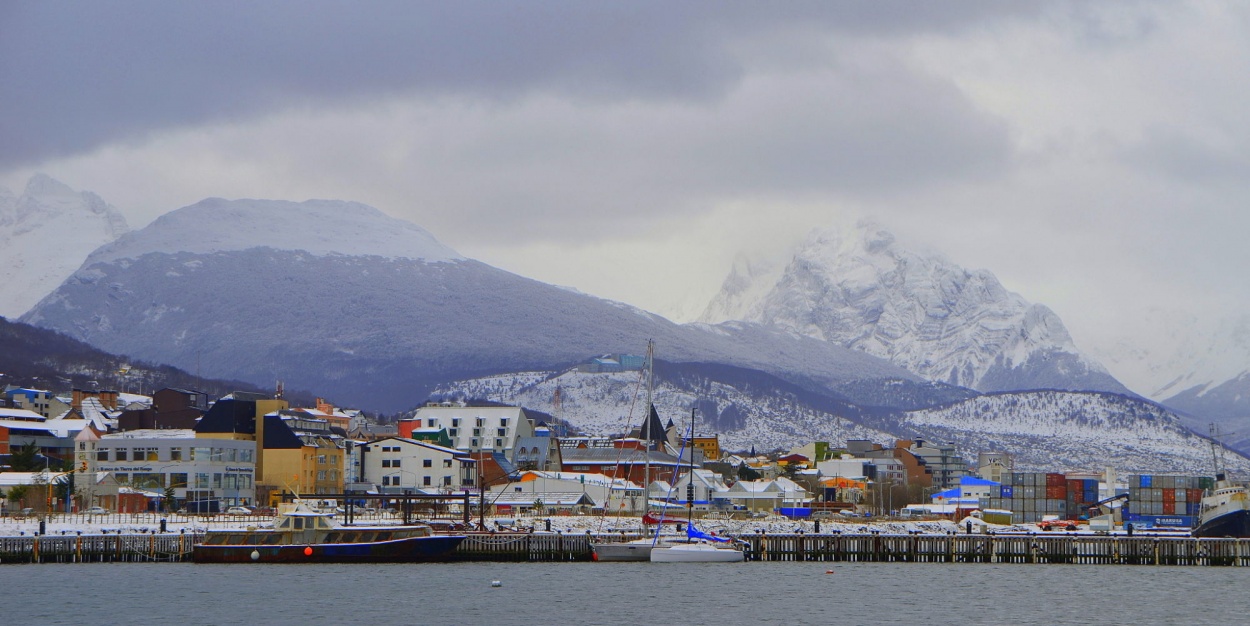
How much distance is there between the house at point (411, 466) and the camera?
18362cm

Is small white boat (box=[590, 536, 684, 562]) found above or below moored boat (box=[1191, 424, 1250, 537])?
below

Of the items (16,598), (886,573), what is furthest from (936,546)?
(16,598)

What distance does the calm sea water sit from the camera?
8538 cm

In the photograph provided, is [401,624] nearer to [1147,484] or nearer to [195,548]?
[195,548]

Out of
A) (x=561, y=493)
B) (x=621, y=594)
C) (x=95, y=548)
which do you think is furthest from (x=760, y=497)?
(x=621, y=594)

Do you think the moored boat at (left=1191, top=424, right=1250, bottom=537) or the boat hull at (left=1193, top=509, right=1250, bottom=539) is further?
the moored boat at (left=1191, top=424, right=1250, bottom=537)

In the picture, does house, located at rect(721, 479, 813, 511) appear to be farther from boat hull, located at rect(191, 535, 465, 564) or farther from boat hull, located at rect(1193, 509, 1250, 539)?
boat hull, located at rect(191, 535, 465, 564)

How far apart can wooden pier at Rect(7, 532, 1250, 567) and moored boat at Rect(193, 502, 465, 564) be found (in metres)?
2.41

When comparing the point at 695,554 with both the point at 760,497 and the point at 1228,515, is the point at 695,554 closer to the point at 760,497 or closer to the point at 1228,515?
the point at 1228,515

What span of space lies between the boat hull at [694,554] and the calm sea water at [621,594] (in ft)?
2.68

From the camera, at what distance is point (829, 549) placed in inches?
4963

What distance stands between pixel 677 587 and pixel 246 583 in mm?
25802

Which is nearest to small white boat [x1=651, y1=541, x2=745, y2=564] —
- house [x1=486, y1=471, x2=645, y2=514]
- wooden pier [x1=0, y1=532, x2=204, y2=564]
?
wooden pier [x1=0, y1=532, x2=204, y2=564]

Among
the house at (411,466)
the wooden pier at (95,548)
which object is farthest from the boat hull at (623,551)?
the house at (411,466)
